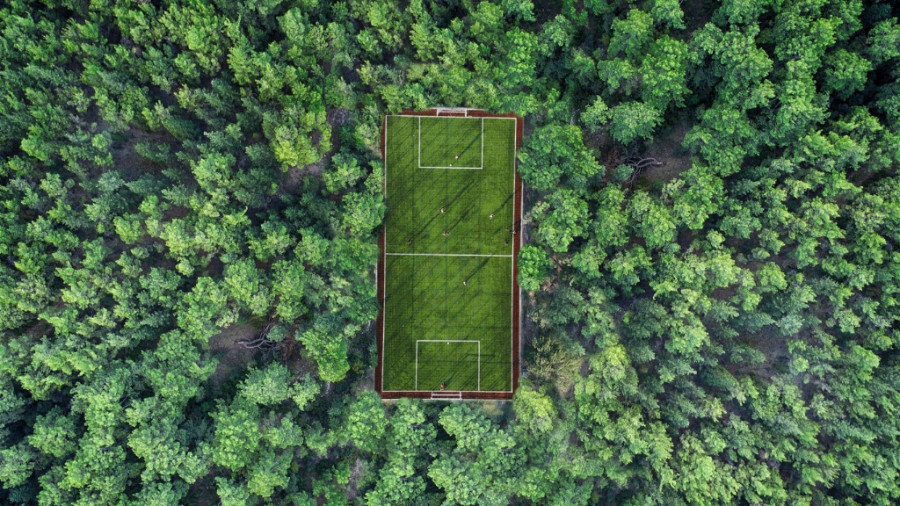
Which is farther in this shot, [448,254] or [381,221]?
[448,254]

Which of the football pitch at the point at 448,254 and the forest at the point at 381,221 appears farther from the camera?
the football pitch at the point at 448,254

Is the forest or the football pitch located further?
the football pitch

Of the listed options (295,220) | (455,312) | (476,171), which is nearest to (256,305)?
(295,220)

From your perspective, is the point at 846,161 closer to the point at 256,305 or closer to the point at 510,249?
the point at 510,249
